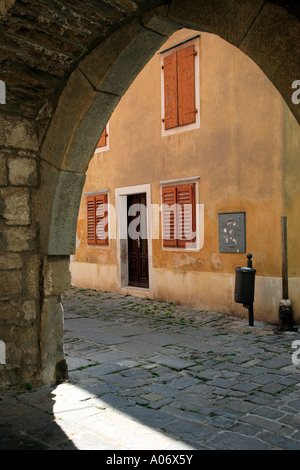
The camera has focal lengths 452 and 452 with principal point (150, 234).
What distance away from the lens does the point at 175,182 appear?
26.8 feet

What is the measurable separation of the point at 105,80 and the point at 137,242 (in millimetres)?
6364

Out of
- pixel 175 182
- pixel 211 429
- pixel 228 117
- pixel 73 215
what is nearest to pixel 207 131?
pixel 228 117

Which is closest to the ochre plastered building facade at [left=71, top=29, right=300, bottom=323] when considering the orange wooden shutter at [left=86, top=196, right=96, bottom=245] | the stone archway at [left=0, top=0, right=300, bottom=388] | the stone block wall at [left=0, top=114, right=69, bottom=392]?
the orange wooden shutter at [left=86, top=196, right=96, bottom=245]

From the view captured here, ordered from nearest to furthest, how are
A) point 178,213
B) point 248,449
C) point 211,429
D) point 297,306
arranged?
point 248,449, point 211,429, point 297,306, point 178,213

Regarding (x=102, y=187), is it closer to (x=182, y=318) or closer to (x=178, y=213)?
(x=178, y=213)

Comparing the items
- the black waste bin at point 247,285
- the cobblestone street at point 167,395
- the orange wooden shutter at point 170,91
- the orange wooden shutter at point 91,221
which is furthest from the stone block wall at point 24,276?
the orange wooden shutter at point 91,221

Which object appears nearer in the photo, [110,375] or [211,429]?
[211,429]

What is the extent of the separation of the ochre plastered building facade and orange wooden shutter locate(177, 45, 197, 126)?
10 centimetres

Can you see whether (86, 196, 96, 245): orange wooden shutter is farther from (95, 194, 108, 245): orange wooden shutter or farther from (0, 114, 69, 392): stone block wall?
(0, 114, 69, 392): stone block wall

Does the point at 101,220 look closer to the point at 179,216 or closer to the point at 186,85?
the point at 179,216

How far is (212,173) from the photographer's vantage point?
750 cm

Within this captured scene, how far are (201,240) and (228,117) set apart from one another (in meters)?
2.07

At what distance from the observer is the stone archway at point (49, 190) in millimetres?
3344

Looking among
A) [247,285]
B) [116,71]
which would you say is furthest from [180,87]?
[116,71]
